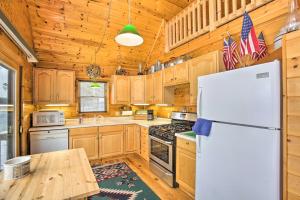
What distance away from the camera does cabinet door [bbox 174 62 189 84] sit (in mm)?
2939

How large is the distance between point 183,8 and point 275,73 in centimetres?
287

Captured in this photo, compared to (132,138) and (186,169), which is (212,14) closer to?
(186,169)

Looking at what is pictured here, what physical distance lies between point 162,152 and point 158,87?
1552 mm

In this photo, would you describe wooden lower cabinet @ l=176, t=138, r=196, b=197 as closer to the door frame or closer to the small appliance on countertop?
the small appliance on countertop

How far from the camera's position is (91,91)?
4.41 meters

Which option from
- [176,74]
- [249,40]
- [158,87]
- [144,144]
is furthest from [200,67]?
[144,144]

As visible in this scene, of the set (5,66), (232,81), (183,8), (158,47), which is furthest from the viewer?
(158,47)

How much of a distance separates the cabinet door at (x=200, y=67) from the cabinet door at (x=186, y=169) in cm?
91

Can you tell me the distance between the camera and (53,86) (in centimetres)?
362

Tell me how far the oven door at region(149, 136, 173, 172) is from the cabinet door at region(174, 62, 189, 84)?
1.20 m

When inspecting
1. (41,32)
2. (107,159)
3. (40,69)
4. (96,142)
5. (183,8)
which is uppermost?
(183,8)

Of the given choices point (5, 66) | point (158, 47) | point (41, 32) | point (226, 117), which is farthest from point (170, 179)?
point (41, 32)

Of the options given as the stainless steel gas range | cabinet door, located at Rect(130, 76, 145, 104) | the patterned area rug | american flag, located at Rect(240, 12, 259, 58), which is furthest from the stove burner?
american flag, located at Rect(240, 12, 259, 58)

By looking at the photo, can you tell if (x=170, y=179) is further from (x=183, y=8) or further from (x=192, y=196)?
(x=183, y=8)
